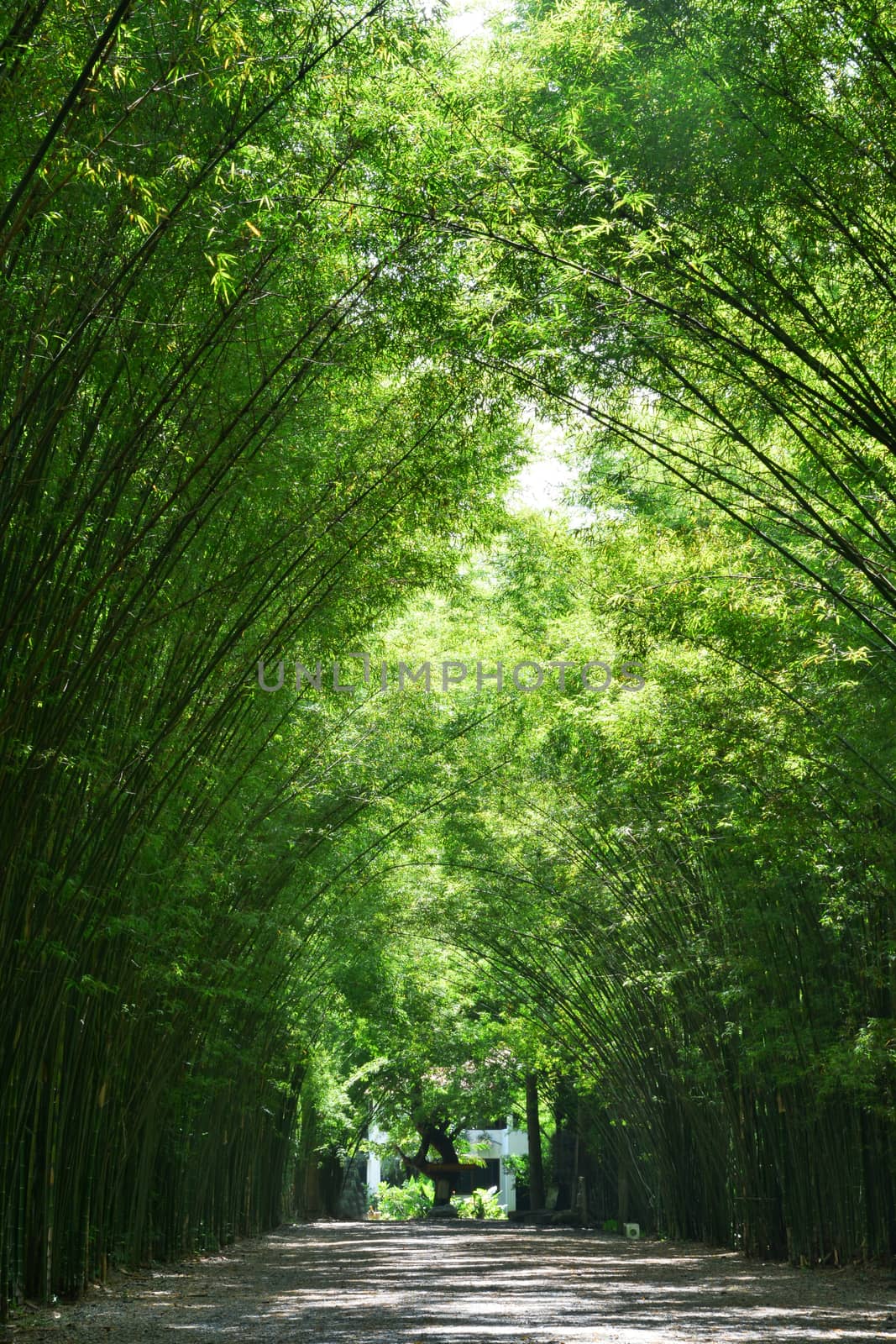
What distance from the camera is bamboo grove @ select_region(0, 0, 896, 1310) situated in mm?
3510

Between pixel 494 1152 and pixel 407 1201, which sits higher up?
pixel 494 1152

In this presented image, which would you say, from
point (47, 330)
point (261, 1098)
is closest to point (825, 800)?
point (47, 330)

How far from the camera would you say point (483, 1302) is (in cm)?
533

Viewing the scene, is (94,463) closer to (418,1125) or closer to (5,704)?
(5,704)

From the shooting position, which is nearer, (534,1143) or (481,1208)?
(534,1143)

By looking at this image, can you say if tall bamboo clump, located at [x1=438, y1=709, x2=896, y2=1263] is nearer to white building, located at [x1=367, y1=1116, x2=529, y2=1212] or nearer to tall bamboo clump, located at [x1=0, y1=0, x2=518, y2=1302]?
tall bamboo clump, located at [x1=0, y1=0, x2=518, y2=1302]

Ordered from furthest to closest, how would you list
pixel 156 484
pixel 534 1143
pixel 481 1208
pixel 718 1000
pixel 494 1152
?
1. pixel 494 1152
2. pixel 481 1208
3. pixel 534 1143
4. pixel 718 1000
5. pixel 156 484

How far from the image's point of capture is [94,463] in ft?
13.8

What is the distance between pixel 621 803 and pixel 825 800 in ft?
8.18

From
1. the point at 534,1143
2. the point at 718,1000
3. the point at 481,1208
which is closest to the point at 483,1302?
the point at 718,1000

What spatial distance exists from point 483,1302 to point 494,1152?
26350mm

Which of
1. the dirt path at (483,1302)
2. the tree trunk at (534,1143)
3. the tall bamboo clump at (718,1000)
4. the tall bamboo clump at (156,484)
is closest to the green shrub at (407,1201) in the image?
the tree trunk at (534,1143)

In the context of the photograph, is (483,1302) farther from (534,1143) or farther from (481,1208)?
(481,1208)

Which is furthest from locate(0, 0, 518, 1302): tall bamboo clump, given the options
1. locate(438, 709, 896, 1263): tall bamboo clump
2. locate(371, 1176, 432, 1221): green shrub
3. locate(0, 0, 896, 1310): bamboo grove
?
locate(371, 1176, 432, 1221): green shrub
